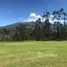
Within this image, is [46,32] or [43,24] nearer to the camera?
[46,32]

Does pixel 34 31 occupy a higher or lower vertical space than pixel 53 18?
lower

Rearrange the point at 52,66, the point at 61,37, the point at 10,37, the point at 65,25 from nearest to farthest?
the point at 52,66, the point at 10,37, the point at 61,37, the point at 65,25

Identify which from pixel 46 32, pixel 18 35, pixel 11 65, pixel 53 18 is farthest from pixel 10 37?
pixel 11 65

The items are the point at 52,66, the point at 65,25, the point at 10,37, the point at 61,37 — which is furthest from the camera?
the point at 65,25

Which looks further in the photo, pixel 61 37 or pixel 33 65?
pixel 61 37

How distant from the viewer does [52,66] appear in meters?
11.7

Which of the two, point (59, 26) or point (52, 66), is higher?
point (59, 26)

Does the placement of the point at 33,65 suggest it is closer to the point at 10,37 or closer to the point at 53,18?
the point at 10,37

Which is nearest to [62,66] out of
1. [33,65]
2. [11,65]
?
[33,65]

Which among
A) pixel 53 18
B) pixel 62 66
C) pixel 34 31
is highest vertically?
pixel 53 18

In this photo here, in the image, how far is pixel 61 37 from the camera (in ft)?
224

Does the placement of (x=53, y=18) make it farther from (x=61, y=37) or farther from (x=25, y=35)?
(x=25, y=35)

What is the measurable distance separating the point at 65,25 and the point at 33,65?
70.3 m

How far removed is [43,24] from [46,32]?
13.7 meters
